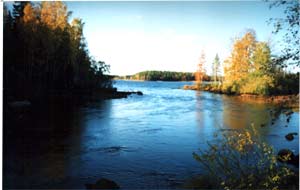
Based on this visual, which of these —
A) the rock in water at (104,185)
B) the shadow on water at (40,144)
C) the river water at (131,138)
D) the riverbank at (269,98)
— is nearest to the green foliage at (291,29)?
the riverbank at (269,98)

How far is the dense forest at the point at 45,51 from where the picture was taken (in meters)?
5.96

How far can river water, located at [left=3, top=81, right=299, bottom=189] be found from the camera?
10.2 ft

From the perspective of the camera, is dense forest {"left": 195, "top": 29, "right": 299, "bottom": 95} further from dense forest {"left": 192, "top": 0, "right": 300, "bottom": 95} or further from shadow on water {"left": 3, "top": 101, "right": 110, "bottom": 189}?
shadow on water {"left": 3, "top": 101, "right": 110, "bottom": 189}

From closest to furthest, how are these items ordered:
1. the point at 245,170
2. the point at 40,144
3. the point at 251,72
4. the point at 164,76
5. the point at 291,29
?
the point at 245,170, the point at 291,29, the point at 164,76, the point at 40,144, the point at 251,72

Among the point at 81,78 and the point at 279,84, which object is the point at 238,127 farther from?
the point at 81,78

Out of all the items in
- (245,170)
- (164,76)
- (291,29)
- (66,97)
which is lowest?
(245,170)

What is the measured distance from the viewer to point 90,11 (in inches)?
134

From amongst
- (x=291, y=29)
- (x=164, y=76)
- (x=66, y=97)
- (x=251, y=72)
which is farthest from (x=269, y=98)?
(x=66, y=97)

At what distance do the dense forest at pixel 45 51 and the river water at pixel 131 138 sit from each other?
862 millimetres

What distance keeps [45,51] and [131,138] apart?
3.75 m

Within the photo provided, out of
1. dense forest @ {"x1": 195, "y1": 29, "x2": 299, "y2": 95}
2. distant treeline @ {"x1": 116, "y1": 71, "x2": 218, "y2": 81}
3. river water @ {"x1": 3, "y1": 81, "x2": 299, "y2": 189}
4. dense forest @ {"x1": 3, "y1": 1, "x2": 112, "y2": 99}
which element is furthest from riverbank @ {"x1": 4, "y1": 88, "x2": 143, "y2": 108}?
dense forest @ {"x1": 195, "y1": 29, "x2": 299, "y2": 95}

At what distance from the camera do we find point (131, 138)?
4.27 m

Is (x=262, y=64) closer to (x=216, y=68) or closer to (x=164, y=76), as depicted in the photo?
(x=216, y=68)

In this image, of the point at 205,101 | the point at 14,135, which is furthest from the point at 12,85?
the point at 205,101
